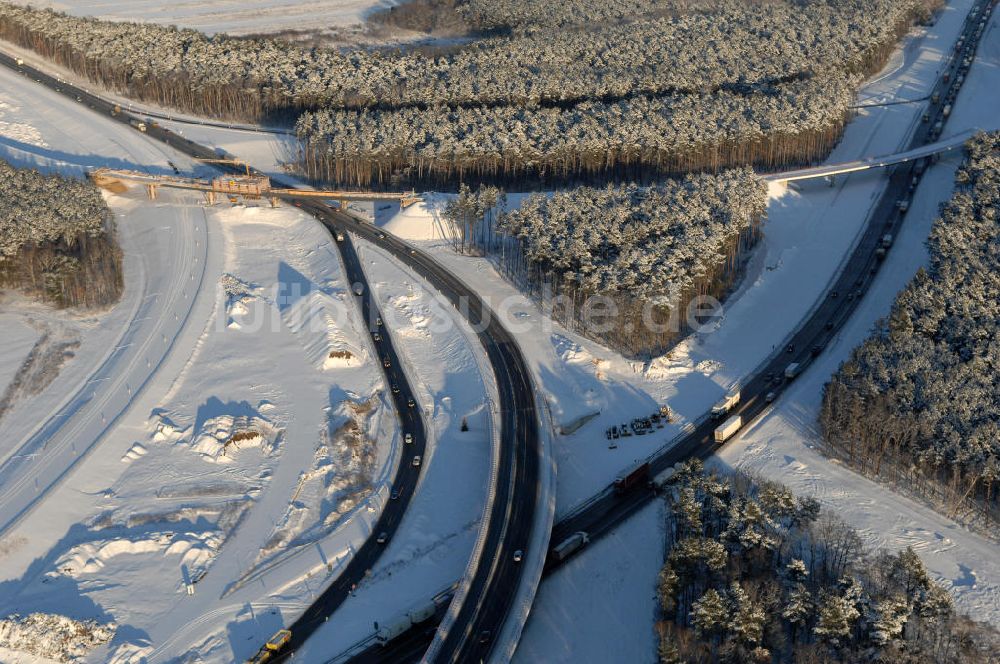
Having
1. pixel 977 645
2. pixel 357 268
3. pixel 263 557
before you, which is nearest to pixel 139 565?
pixel 263 557

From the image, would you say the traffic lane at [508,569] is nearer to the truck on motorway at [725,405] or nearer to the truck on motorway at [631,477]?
the truck on motorway at [631,477]

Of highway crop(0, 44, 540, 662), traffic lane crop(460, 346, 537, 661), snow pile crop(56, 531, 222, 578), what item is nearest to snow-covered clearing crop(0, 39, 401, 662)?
snow pile crop(56, 531, 222, 578)

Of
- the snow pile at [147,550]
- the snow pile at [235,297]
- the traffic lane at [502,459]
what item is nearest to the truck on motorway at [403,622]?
the traffic lane at [502,459]

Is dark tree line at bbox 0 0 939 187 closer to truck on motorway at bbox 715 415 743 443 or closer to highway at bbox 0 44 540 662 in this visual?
highway at bbox 0 44 540 662

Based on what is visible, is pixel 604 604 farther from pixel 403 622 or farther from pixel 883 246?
pixel 883 246

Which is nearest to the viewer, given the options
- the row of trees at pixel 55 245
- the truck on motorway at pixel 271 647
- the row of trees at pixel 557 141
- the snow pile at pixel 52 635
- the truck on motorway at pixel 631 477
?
the truck on motorway at pixel 271 647

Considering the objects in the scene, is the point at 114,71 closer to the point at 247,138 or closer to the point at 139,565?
the point at 247,138
